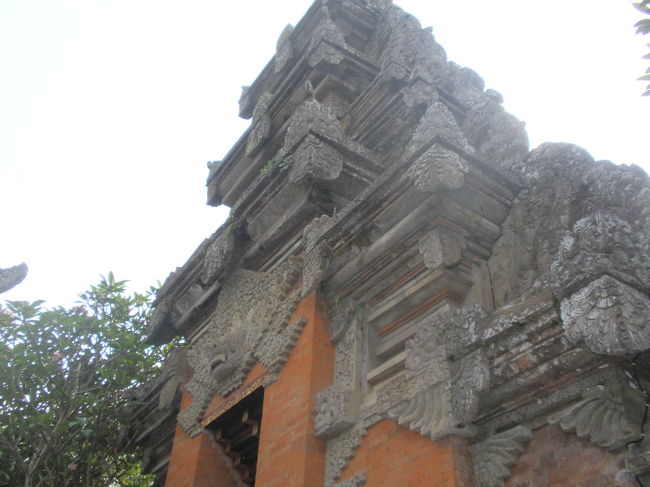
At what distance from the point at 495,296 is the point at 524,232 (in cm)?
65

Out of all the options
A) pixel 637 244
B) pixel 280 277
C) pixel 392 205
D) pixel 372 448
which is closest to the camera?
pixel 637 244

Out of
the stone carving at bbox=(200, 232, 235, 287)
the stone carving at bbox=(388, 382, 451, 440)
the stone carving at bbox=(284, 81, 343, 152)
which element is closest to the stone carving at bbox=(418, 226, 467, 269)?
the stone carving at bbox=(388, 382, 451, 440)

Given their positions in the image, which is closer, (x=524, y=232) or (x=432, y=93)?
(x=524, y=232)

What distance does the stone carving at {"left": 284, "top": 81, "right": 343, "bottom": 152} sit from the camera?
7998mm

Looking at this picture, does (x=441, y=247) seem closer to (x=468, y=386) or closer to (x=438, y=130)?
(x=438, y=130)

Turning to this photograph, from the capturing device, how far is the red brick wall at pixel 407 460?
4.56 m

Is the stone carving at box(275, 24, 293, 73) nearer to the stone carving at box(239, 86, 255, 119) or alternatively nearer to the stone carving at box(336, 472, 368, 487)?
the stone carving at box(239, 86, 255, 119)

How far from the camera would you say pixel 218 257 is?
29.4ft

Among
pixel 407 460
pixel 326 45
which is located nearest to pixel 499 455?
pixel 407 460

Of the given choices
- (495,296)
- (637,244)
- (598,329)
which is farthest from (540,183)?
(598,329)

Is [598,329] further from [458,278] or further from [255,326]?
[255,326]

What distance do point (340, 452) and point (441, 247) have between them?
210 cm

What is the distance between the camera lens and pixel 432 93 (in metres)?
7.88

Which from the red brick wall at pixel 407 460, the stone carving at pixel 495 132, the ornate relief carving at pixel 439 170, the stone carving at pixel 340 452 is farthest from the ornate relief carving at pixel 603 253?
the stone carving at pixel 340 452
